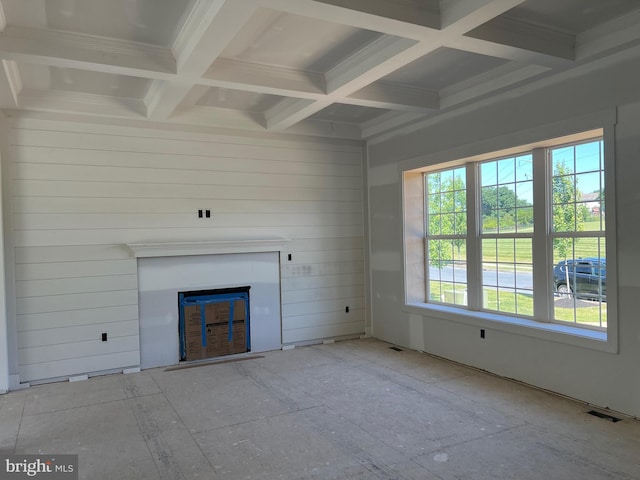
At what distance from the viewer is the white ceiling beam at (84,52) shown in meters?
3.22

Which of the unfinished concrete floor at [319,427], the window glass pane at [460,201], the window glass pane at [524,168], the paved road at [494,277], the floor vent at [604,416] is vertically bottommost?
the unfinished concrete floor at [319,427]

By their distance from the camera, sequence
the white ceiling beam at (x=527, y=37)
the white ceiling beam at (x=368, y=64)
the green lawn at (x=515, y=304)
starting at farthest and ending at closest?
the green lawn at (x=515, y=304) → the white ceiling beam at (x=368, y=64) → the white ceiling beam at (x=527, y=37)

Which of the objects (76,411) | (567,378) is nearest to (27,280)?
(76,411)

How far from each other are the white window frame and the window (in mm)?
17

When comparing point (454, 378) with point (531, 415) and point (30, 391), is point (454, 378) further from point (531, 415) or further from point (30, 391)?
point (30, 391)

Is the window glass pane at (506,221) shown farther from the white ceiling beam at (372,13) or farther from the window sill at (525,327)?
the white ceiling beam at (372,13)

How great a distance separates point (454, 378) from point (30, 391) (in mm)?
4154

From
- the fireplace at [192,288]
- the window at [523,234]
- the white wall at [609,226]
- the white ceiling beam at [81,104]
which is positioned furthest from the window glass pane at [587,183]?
the white ceiling beam at [81,104]

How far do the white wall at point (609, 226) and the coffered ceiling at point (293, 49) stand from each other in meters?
0.21

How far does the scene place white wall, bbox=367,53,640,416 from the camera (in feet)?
11.4

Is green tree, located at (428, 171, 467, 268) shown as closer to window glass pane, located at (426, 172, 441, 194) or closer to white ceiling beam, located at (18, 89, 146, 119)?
window glass pane, located at (426, 172, 441, 194)

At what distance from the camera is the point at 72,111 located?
4.62 meters

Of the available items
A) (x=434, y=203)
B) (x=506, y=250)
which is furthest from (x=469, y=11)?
(x=434, y=203)

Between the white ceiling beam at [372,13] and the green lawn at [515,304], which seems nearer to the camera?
the white ceiling beam at [372,13]
